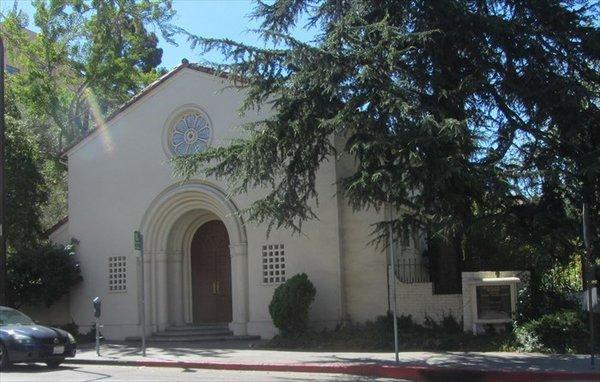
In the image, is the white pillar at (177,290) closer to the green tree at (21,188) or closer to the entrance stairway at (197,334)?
the entrance stairway at (197,334)

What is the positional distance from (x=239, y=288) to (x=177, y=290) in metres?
2.76

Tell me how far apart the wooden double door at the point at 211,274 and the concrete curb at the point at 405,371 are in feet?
19.5

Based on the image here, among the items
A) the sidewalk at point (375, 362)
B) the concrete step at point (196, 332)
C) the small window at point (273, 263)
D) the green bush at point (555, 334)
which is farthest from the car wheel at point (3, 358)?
the green bush at point (555, 334)

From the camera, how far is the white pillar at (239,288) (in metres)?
19.0

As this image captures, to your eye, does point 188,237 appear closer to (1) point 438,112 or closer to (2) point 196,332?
(2) point 196,332

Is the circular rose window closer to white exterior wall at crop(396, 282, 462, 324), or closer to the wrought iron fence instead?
the wrought iron fence

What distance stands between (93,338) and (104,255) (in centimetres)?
253

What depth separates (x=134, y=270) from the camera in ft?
67.7

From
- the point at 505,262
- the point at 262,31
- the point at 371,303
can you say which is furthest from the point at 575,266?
the point at 262,31

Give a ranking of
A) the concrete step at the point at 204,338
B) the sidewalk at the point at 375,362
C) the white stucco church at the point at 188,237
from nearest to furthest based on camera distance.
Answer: the sidewalk at the point at 375,362, the white stucco church at the point at 188,237, the concrete step at the point at 204,338

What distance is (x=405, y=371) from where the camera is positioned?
1235 centimetres

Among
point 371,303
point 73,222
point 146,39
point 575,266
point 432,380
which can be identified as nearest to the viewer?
point 432,380

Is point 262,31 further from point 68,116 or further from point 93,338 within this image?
point 68,116

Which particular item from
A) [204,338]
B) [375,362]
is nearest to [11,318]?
[204,338]
